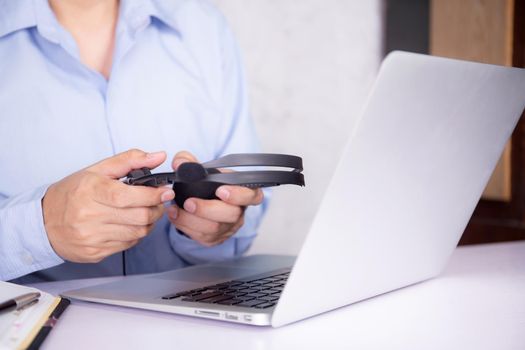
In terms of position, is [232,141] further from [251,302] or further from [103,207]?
[251,302]

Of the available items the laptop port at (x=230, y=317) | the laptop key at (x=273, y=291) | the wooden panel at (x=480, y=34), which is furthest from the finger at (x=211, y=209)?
the wooden panel at (x=480, y=34)

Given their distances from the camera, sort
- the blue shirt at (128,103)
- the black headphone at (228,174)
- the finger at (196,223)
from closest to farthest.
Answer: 1. the black headphone at (228,174)
2. the finger at (196,223)
3. the blue shirt at (128,103)

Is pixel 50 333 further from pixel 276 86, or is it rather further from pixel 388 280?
pixel 276 86

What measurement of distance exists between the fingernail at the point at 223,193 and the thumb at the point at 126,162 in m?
0.13

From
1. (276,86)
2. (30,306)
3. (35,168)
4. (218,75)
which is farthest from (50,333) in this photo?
(276,86)

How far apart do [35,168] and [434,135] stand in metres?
0.82

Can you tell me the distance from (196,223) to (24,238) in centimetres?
26

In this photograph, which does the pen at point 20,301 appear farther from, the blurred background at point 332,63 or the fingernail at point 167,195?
the blurred background at point 332,63

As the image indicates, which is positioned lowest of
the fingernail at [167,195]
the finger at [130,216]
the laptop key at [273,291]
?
the laptop key at [273,291]

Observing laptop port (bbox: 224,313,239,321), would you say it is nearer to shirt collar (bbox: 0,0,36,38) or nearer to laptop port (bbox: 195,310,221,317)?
laptop port (bbox: 195,310,221,317)

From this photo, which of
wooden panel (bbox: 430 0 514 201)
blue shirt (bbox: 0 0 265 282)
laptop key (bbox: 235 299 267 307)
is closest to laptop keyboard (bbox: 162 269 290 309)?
laptop key (bbox: 235 299 267 307)

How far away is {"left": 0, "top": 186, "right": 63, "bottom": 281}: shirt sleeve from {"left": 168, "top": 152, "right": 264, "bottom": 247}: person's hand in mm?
203

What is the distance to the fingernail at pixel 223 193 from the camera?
37.9 inches

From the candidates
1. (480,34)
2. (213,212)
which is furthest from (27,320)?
(480,34)
